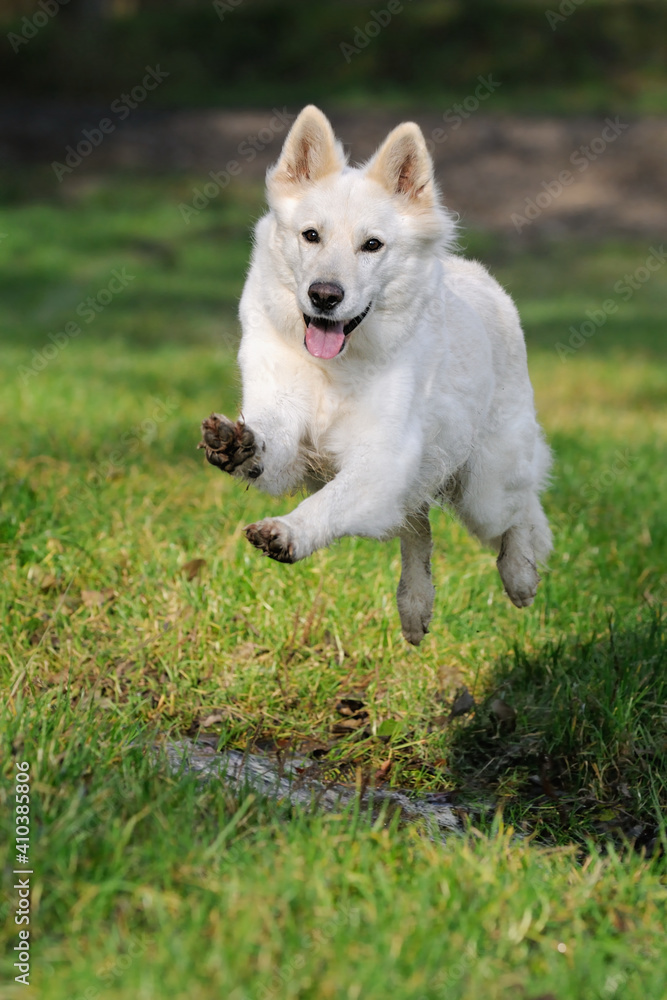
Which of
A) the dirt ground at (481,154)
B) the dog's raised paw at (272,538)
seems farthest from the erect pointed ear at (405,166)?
the dirt ground at (481,154)

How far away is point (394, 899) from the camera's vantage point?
292 centimetres

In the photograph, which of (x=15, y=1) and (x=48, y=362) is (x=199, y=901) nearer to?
(x=48, y=362)

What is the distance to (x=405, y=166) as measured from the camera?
12.4 ft

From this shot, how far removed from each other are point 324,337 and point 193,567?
1.85 meters

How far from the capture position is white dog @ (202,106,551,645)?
3.42 metres

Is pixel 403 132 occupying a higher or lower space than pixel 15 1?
higher

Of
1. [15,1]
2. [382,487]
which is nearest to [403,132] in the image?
[382,487]

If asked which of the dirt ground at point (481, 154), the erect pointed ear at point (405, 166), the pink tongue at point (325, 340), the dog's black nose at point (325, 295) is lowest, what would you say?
the dirt ground at point (481, 154)

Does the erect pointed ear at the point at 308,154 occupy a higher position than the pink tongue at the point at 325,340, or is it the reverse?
the erect pointed ear at the point at 308,154

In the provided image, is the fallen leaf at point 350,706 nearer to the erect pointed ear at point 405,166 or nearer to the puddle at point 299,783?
the puddle at point 299,783

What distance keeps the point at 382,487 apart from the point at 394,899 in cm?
119

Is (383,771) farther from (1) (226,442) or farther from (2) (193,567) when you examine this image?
(1) (226,442)

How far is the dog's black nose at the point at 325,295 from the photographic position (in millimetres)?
3381

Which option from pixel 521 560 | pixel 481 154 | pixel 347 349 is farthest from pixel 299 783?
pixel 481 154
